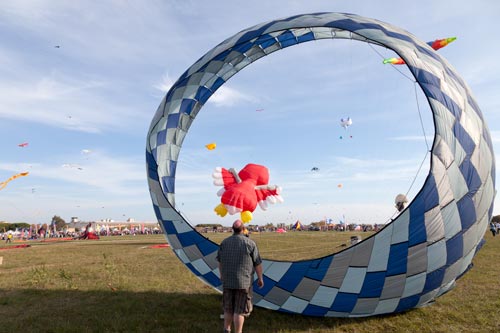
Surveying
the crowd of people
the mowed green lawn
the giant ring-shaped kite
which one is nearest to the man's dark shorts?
the giant ring-shaped kite

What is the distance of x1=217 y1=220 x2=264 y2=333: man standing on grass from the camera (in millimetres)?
4262

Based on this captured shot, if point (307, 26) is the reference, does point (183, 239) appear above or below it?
below

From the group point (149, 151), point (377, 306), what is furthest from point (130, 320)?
point (377, 306)

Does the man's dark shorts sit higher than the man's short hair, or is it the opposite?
the man's short hair

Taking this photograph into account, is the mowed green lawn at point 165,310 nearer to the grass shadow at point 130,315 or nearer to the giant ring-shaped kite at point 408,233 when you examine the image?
Result: the grass shadow at point 130,315

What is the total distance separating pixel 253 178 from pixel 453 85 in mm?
4409

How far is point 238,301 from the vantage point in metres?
4.30

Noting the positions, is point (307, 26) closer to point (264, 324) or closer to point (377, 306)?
point (377, 306)

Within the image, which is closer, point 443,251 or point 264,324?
point 443,251

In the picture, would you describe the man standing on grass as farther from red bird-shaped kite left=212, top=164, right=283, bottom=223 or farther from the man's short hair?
red bird-shaped kite left=212, top=164, right=283, bottom=223

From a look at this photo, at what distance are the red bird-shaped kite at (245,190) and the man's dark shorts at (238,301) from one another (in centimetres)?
313

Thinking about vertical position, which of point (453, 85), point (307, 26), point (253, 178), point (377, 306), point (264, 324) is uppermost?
point (307, 26)

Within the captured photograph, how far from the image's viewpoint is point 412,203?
4211 mm

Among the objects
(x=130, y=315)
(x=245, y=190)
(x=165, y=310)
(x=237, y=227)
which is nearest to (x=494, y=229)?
(x=245, y=190)
